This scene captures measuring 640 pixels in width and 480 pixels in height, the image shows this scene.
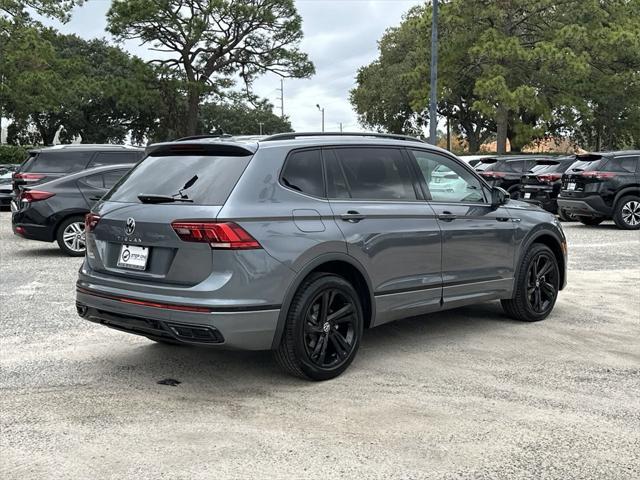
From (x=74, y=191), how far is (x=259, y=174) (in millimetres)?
7816

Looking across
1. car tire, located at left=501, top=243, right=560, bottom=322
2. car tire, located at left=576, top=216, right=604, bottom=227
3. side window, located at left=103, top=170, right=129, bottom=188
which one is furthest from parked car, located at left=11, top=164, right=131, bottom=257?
car tire, located at left=576, top=216, right=604, bottom=227

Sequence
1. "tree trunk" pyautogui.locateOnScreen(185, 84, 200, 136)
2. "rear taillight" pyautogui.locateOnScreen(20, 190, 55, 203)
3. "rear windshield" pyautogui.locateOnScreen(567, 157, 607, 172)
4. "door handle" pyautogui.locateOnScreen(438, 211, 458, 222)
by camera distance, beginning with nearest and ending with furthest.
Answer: "door handle" pyautogui.locateOnScreen(438, 211, 458, 222), "rear taillight" pyautogui.locateOnScreen(20, 190, 55, 203), "rear windshield" pyautogui.locateOnScreen(567, 157, 607, 172), "tree trunk" pyautogui.locateOnScreen(185, 84, 200, 136)

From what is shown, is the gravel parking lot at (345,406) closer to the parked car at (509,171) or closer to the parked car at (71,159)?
the parked car at (71,159)

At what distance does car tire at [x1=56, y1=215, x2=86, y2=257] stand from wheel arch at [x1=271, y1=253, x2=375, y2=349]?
7593 millimetres

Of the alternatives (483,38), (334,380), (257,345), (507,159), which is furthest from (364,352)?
(483,38)

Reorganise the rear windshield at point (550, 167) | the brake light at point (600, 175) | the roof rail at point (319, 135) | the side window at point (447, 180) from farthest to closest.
Result: 1. the rear windshield at point (550, 167)
2. the brake light at point (600, 175)
3. the side window at point (447, 180)
4. the roof rail at point (319, 135)

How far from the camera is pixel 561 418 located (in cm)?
437

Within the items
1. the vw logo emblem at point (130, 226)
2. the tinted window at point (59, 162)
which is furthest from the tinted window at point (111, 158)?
the vw logo emblem at point (130, 226)

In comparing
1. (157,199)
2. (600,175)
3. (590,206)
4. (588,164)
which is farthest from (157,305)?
(588,164)

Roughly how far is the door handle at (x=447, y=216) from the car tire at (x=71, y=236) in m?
7.50

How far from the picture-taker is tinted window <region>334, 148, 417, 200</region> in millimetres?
5446

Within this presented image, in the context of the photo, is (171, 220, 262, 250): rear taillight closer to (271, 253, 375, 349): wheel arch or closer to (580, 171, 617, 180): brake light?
(271, 253, 375, 349): wheel arch

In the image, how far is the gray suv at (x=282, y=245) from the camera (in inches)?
180

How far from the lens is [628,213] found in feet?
52.2
